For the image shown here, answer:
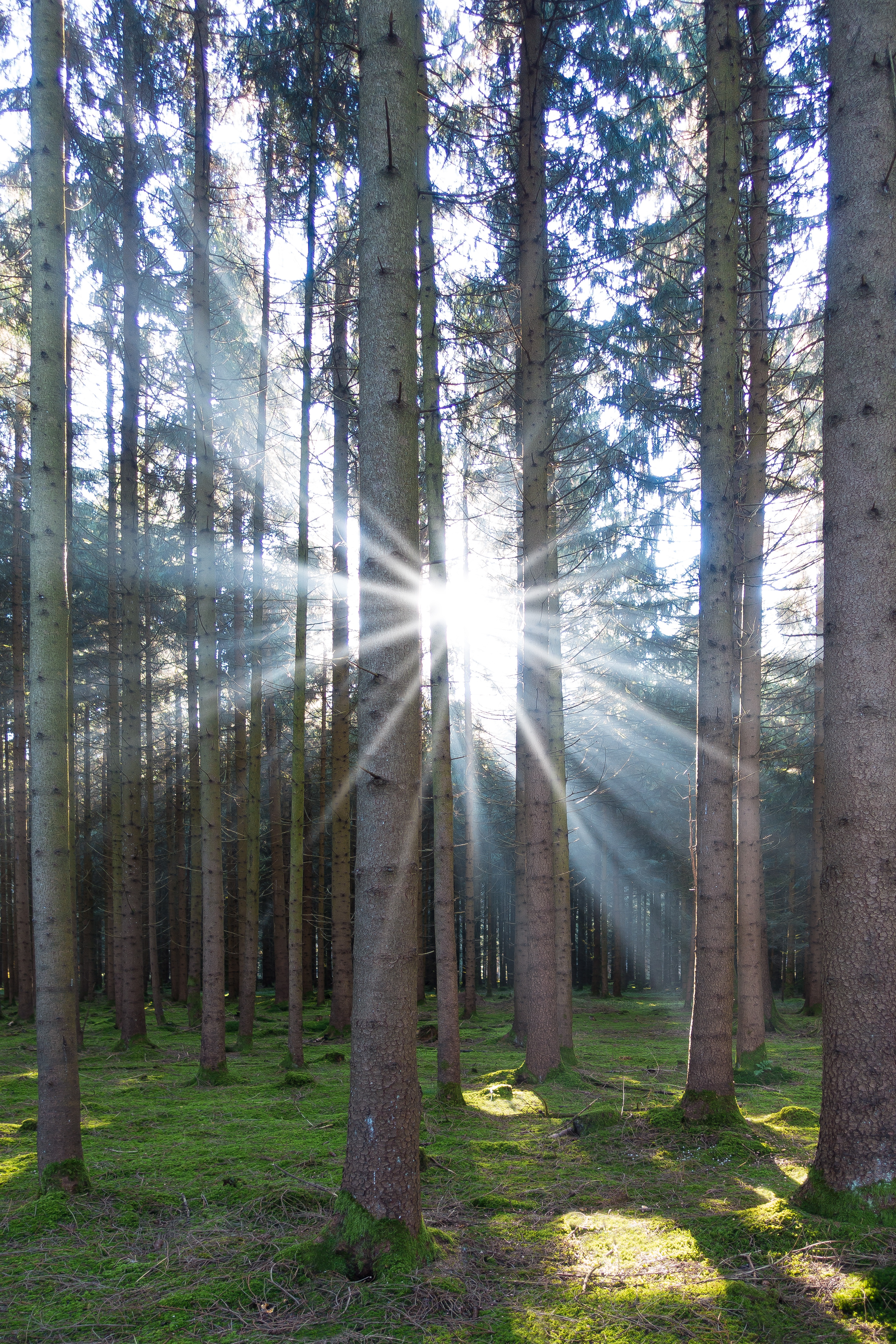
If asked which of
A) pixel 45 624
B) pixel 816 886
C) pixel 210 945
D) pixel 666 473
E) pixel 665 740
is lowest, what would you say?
pixel 816 886

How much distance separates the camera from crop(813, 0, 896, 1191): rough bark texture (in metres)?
3.90

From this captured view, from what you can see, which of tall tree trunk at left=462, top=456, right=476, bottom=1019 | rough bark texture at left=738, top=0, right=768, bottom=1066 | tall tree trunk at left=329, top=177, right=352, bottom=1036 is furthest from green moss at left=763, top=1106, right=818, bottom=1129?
tall tree trunk at left=462, top=456, right=476, bottom=1019

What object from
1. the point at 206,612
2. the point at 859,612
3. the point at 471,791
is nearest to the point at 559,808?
the point at 471,791

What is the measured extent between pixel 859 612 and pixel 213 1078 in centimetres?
882

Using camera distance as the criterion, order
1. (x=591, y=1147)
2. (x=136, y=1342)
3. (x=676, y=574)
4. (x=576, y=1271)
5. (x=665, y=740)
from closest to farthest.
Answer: (x=136, y=1342) < (x=576, y=1271) < (x=591, y=1147) < (x=676, y=574) < (x=665, y=740)

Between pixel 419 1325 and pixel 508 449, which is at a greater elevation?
pixel 508 449

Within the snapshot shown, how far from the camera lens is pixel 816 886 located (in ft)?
58.2

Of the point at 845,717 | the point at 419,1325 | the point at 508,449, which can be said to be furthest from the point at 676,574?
the point at 419,1325

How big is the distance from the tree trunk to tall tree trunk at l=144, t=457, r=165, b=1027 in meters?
12.4

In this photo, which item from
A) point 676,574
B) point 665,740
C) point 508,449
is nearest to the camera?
point 508,449

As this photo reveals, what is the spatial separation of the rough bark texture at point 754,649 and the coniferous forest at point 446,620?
80 millimetres

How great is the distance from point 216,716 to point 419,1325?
24.6 feet

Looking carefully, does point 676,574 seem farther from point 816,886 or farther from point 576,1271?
point 576,1271

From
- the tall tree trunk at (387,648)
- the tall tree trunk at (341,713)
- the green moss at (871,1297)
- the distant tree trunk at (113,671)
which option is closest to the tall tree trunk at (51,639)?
the tall tree trunk at (387,648)
